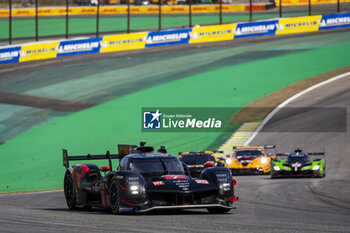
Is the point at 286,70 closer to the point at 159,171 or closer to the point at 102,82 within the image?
the point at 102,82

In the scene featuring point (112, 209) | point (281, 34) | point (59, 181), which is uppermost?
point (281, 34)

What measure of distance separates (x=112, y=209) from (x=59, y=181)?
15725 millimetres

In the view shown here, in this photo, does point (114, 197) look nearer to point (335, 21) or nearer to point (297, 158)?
point (297, 158)

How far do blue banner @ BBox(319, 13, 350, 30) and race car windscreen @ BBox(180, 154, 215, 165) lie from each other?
29.4 m

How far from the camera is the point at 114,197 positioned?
1442 cm

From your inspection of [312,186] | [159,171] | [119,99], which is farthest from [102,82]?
[159,171]

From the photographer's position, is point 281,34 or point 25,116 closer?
point 25,116

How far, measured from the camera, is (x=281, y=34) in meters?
57.1

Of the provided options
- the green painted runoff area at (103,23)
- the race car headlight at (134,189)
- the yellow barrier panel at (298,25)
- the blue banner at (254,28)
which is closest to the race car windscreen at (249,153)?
the race car headlight at (134,189)

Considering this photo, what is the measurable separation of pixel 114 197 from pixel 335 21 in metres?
44.5

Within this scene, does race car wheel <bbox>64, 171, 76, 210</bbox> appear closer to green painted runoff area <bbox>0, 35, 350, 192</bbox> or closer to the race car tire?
the race car tire

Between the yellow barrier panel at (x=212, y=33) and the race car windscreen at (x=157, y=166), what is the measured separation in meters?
40.7

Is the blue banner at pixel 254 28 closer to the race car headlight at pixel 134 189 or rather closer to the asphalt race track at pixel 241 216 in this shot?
the asphalt race track at pixel 241 216

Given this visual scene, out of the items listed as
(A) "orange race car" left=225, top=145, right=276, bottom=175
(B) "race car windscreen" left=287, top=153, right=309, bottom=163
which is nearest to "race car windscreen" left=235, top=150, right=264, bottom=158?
(A) "orange race car" left=225, top=145, right=276, bottom=175
